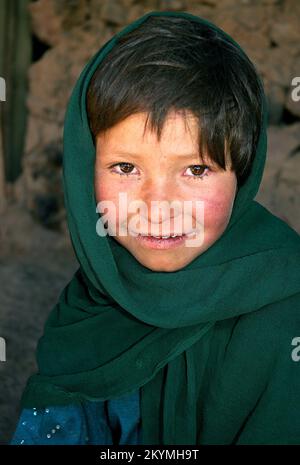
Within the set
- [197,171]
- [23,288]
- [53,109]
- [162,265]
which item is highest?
[53,109]

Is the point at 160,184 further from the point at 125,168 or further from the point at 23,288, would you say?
the point at 23,288

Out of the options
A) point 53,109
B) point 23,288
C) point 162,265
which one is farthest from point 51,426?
point 53,109

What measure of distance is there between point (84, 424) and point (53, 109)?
1929 millimetres

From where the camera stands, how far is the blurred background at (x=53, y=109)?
113 inches

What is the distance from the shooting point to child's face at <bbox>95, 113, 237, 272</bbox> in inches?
47.4

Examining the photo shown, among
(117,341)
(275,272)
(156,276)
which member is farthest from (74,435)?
(275,272)

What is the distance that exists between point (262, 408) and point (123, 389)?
0.86 feet

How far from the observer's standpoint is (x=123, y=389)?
140 cm

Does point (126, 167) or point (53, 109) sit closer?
point (126, 167)

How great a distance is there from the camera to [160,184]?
1213 mm

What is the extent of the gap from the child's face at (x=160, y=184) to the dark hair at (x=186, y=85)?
2cm

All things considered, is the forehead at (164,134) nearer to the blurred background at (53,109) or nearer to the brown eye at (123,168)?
the brown eye at (123,168)
